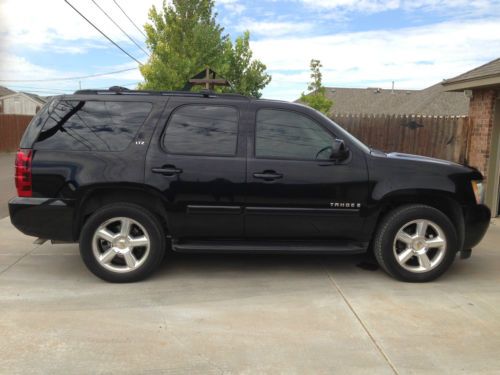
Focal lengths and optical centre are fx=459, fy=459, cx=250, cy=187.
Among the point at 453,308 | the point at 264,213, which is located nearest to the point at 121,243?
the point at 264,213

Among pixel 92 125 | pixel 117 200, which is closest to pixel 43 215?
pixel 117 200

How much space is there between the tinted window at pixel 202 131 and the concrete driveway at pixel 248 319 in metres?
1.37

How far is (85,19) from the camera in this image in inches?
613

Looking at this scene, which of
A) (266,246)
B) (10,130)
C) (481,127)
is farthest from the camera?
(10,130)

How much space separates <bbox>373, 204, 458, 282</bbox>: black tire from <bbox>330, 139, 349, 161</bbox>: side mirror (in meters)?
0.78

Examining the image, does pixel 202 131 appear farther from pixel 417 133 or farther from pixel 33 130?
pixel 417 133

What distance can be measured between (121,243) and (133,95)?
1504 mm

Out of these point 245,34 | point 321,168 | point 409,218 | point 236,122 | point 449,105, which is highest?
point 245,34

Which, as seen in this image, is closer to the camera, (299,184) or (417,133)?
(299,184)

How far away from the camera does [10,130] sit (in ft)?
81.3

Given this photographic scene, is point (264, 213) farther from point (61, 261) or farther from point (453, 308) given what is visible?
point (61, 261)

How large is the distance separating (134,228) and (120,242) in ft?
0.63

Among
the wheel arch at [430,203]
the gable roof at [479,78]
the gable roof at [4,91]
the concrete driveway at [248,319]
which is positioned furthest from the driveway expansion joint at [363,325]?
the gable roof at [4,91]

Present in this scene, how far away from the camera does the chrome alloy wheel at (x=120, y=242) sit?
Result: 178 inches
